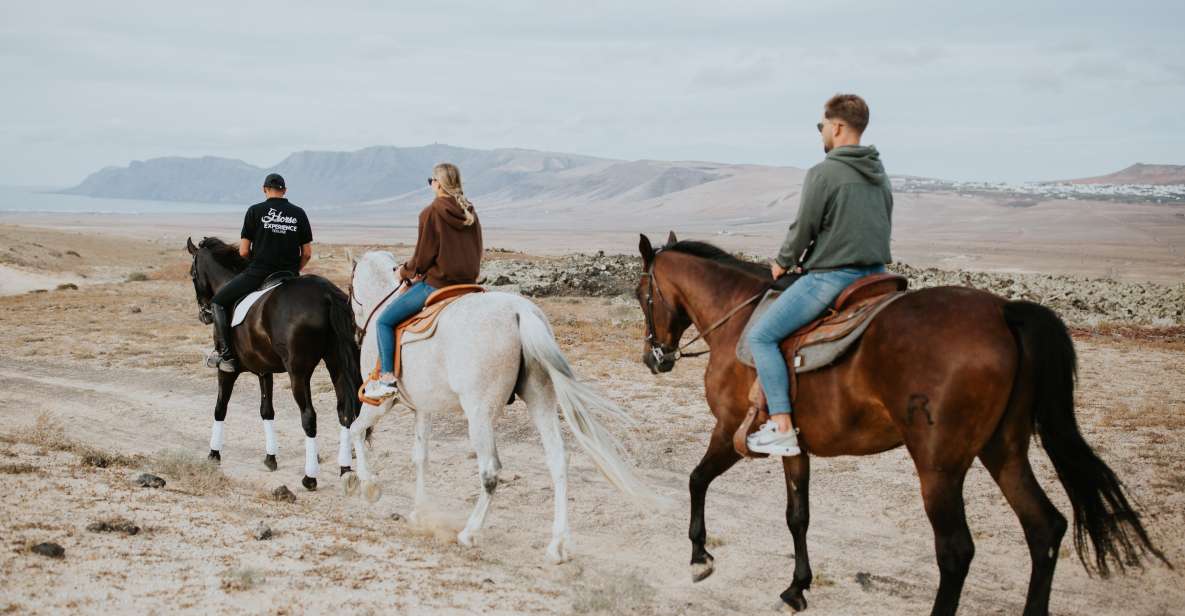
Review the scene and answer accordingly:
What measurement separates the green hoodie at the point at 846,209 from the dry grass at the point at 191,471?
5.84 meters

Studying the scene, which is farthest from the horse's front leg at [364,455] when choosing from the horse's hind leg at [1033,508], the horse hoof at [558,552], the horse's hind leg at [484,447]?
the horse's hind leg at [1033,508]

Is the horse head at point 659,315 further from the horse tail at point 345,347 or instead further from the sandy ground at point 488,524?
the horse tail at point 345,347

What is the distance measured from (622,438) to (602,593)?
4.75m

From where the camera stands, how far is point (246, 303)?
9.01m

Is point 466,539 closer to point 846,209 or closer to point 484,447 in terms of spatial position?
→ point 484,447

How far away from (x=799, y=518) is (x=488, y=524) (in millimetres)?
2782

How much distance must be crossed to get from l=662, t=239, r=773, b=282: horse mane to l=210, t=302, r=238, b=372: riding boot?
16.2 ft

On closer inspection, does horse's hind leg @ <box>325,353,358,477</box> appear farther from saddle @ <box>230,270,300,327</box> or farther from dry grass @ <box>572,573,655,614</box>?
dry grass @ <box>572,573,655,614</box>

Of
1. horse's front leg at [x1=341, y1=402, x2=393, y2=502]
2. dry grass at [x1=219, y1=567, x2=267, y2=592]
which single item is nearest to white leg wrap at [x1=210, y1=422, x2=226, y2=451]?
horse's front leg at [x1=341, y1=402, x2=393, y2=502]

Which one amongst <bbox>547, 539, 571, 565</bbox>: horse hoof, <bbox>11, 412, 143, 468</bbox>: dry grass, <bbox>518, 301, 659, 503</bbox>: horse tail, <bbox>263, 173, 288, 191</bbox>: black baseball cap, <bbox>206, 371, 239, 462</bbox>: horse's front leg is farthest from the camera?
<bbox>206, 371, 239, 462</bbox>: horse's front leg

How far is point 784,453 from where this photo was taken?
5.52 metres

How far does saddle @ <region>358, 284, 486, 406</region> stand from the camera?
22.7 ft

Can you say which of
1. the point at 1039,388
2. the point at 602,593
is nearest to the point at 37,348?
the point at 602,593

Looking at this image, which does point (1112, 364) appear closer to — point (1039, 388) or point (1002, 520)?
point (1002, 520)
